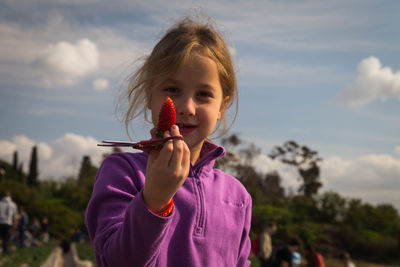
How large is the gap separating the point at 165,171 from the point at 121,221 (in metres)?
0.33

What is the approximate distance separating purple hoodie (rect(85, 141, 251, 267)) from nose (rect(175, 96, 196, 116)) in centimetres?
27

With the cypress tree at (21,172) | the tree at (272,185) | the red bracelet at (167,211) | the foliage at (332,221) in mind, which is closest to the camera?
the red bracelet at (167,211)

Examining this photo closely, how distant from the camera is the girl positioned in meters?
1.12

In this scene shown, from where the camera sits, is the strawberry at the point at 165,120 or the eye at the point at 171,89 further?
the eye at the point at 171,89

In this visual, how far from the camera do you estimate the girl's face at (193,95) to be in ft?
4.80

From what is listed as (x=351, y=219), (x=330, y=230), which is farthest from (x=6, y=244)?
(x=351, y=219)

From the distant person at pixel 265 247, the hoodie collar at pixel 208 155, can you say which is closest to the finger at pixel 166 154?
the hoodie collar at pixel 208 155

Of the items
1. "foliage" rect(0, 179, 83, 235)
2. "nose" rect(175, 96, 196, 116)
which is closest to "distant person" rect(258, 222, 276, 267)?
"nose" rect(175, 96, 196, 116)

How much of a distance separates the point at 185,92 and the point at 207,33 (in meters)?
0.42

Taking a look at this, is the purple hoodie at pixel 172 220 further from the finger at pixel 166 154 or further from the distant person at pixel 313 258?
the distant person at pixel 313 258

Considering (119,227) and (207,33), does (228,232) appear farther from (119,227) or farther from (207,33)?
(207,33)

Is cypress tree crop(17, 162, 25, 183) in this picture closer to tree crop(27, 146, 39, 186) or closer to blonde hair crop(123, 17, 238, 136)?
tree crop(27, 146, 39, 186)

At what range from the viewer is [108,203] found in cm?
134

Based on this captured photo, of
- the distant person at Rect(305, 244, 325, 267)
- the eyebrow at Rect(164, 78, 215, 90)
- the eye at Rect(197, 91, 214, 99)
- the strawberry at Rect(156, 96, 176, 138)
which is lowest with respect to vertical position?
the distant person at Rect(305, 244, 325, 267)
